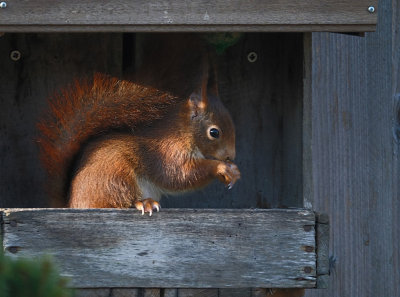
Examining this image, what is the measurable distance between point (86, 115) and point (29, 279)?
1.61m

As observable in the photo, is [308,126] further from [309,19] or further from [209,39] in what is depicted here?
[209,39]

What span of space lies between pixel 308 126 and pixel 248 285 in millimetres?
540

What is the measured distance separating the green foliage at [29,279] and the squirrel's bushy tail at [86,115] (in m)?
1.58

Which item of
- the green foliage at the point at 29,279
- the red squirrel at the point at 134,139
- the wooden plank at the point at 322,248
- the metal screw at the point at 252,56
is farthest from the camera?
the metal screw at the point at 252,56

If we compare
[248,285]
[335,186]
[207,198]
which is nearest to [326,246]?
[248,285]

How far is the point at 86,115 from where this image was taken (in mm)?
2588

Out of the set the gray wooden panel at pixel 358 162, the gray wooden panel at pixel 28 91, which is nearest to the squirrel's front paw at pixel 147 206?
the gray wooden panel at pixel 28 91

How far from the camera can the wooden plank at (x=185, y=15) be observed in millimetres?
2170

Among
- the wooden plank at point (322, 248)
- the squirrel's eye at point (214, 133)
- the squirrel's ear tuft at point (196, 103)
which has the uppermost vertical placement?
the squirrel's ear tuft at point (196, 103)

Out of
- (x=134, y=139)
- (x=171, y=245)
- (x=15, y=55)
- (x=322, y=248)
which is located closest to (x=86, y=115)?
(x=134, y=139)

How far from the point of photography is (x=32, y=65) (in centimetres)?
293

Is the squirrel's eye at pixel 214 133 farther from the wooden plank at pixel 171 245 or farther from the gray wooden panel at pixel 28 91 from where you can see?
the gray wooden panel at pixel 28 91


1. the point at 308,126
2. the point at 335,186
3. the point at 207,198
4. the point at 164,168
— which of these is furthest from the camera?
the point at 207,198

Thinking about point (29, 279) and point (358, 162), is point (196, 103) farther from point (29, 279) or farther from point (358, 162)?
point (29, 279)
